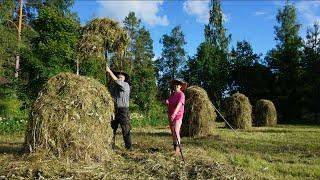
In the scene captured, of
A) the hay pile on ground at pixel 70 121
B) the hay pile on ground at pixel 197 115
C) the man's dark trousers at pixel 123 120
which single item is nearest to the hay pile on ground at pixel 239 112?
the hay pile on ground at pixel 197 115

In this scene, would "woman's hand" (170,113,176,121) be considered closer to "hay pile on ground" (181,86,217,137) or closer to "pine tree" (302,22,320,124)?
"hay pile on ground" (181,86,217,137)

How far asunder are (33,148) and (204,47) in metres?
44.7

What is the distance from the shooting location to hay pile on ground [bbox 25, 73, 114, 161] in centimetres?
932

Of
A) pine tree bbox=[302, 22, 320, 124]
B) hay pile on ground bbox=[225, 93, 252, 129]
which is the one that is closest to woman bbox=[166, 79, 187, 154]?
hay pile on ground bbox=[225, 93, 252, 129]

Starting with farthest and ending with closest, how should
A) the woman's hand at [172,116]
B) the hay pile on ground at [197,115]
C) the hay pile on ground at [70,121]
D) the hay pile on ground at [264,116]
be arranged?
the hay pile on ground at [264,116] < the hay pile on ground at [197,115] < the woman's hand at [172,116] < the hay pile on ground at [70,121]

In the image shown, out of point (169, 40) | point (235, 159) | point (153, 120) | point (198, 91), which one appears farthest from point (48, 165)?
point (169, 40)

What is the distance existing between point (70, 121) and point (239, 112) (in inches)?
598

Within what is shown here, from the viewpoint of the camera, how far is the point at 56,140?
30.6 ft

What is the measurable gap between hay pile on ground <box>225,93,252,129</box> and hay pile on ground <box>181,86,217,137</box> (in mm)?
5854

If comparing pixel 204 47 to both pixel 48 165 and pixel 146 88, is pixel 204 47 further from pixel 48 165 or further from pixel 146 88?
pixel 48 165

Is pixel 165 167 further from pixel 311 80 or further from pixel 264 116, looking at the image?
pixel 311 80

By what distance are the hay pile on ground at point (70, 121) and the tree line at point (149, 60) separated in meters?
3.21

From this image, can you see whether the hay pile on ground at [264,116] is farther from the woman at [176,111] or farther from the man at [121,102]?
the man at [121,102]

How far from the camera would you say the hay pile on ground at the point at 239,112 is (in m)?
23.5
